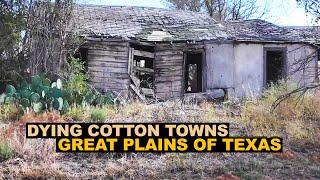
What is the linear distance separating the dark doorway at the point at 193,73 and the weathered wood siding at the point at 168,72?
30.9 inches

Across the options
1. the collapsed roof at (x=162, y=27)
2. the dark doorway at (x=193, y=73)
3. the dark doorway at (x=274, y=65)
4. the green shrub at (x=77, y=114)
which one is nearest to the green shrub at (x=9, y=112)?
the green shrub at (x=77, y=114)

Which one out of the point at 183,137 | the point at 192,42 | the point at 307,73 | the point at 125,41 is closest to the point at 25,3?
the point at 125,41

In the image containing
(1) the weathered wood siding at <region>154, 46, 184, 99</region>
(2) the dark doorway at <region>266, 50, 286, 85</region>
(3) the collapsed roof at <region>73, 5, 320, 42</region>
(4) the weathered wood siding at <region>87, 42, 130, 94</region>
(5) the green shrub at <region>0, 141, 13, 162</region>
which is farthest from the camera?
(2) the dark doorway at <region>266, 50, 286, 85</region>

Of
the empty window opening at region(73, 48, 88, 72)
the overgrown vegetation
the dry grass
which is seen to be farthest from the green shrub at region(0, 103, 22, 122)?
the empty window opening at region(73, 48, 88, 72)

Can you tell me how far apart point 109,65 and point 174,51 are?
2538mm

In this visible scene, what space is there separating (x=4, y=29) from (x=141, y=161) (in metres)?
9.17

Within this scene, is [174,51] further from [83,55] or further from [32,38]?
[32,38]

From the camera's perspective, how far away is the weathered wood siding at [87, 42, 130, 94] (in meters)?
15.0

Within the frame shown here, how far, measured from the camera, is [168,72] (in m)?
15.7

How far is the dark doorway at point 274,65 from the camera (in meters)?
17.4

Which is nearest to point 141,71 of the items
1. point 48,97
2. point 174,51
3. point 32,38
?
point 174,51

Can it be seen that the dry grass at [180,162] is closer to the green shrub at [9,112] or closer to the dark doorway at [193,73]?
the green shrub at [9,112]

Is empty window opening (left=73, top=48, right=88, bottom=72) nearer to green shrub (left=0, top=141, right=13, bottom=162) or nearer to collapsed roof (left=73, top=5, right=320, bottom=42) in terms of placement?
collapsed roof (left=73, top=5, right=320, bottom=42)

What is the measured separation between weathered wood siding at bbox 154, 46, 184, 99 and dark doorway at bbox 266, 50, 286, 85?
4.15 metres
